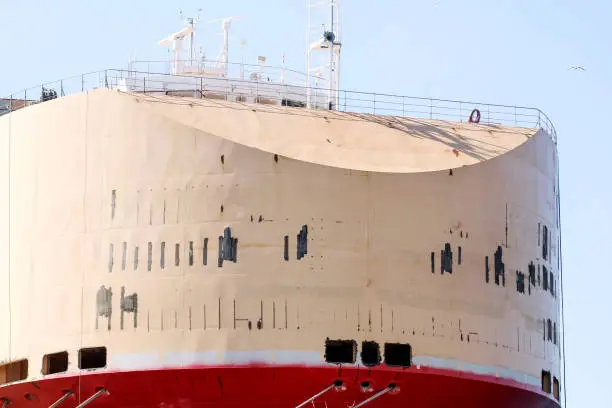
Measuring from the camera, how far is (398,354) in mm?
44031

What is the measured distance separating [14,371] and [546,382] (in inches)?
560

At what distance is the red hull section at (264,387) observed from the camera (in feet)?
143

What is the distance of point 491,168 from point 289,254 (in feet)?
20.6

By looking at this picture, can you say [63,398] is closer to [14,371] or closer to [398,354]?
[14,371]

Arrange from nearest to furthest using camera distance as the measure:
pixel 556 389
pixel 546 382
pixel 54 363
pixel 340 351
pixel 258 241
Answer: pixel 340 351, pixel 258 241, pixel 54 363, pixel 546 382, pixel 556 389

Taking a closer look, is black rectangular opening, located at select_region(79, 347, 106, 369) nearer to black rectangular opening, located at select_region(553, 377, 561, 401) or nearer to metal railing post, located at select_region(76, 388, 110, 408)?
A: metal railing post, located at select_region(76, 388, 110, 408)

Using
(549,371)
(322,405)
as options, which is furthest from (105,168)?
(549,371)

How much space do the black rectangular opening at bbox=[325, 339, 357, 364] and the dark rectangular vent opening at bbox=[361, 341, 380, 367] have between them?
23 centimetres

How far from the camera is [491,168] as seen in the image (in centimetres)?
4650

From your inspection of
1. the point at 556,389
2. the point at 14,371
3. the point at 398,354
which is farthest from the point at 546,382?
the point at 14,371

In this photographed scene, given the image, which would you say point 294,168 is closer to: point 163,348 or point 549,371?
point 163,348

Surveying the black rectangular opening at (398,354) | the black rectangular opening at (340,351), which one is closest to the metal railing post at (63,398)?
the black rectangular opening at (340,351)

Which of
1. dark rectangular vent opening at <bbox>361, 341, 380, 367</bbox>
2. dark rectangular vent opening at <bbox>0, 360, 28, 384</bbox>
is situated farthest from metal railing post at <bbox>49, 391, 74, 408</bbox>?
dark rectangular vent opening at <bbox>361, 341, 380, 367</bbox>

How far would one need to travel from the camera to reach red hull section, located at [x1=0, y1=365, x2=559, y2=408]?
43.5m
